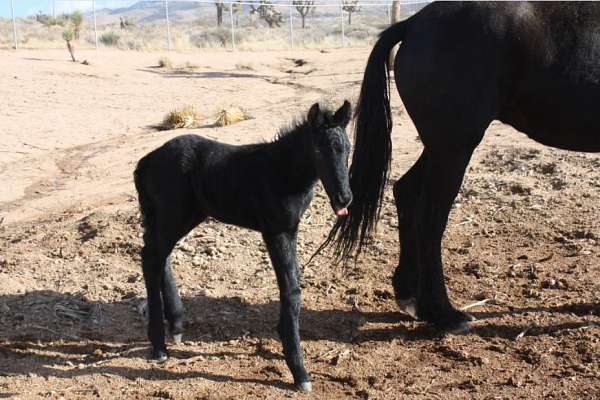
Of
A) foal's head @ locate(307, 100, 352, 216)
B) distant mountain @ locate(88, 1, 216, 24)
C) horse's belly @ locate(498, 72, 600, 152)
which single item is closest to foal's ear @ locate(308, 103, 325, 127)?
foal's head @ locate(307, 100, 352, 216)

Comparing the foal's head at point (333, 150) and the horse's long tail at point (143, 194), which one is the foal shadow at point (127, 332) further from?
the foal's head at point (333, 150)

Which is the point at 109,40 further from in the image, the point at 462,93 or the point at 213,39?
the point at 462,93

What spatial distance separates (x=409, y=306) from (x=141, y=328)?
1.93 m

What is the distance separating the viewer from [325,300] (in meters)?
5.59

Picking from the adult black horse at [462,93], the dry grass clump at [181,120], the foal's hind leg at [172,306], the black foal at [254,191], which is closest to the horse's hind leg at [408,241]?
the adult black horse at [462,93]

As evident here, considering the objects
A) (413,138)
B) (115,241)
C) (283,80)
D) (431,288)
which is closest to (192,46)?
(283,80)

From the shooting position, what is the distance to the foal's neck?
158 inches

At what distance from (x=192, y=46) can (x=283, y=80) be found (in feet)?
37.8

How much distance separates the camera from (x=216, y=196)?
436cm

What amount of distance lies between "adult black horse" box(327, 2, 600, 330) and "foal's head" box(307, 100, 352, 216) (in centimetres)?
91

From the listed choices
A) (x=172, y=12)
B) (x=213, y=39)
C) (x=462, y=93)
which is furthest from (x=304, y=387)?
(x=172, y=12)

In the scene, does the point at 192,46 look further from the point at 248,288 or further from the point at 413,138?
the point at 248,288

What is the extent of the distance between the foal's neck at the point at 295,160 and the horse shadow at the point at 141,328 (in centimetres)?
124

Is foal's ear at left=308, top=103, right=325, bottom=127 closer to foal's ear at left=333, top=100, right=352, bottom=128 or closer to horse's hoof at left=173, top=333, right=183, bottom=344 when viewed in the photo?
foal's ear at left=333, top=100, right=352, bottom=128
